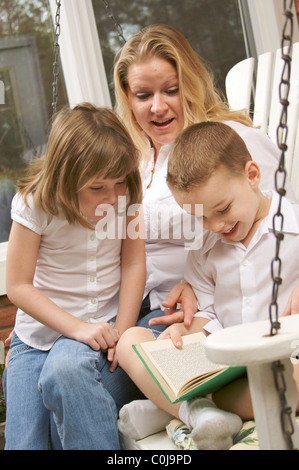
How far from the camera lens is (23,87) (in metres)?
2.61

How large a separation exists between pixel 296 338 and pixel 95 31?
200cm

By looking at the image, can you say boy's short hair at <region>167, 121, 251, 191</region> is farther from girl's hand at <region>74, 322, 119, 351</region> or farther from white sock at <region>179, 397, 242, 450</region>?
white sock at <region>179, 397, 242, 450</region>

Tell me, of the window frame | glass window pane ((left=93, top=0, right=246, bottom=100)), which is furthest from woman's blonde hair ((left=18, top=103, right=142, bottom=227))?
glass window pane ((left=93, top=0, right=246, bottom=100))

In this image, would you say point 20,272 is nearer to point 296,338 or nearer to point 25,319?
point 25,319

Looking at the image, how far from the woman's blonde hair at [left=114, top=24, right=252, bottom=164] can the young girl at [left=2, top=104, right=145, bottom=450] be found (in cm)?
32

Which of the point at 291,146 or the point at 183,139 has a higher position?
the point at 183,139

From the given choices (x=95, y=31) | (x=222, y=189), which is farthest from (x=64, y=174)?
(x=95, y=31)

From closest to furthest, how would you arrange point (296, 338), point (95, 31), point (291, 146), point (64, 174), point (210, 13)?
point (296, 338), point (64, 174), point (291, 146), point (95, 31), point (210, 13)

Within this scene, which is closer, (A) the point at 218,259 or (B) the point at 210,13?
(A) the point at 218,259

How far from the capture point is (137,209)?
1682 mm

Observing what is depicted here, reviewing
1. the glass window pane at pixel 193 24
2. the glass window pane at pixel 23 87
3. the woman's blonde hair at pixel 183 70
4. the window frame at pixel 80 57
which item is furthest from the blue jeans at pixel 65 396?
the glass window pane at pixel 193 24

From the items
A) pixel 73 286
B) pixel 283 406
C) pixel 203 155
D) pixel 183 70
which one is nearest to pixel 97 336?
pixel 73 286

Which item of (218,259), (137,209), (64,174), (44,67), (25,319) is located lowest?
(25,319)

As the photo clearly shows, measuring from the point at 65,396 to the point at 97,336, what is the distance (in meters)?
0.21
